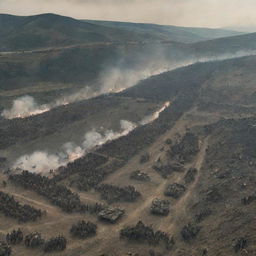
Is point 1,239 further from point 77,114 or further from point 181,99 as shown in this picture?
point 181,99

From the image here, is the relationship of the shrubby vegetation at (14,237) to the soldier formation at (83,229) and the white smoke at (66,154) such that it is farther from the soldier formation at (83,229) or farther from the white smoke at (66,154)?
the white smoke at (66,154)

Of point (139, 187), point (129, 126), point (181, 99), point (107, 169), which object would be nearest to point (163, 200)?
point (139, 187)

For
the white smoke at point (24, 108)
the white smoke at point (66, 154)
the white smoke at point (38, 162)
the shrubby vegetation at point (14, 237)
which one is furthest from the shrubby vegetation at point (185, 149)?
the white smoke at point (24, 108)

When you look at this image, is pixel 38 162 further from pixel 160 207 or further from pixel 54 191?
pixel 160 207

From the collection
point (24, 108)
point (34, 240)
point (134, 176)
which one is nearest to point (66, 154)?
point (134, 176)

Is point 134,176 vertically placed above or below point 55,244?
above

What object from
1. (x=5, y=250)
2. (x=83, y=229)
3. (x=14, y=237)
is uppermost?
(x=83, y=229)
